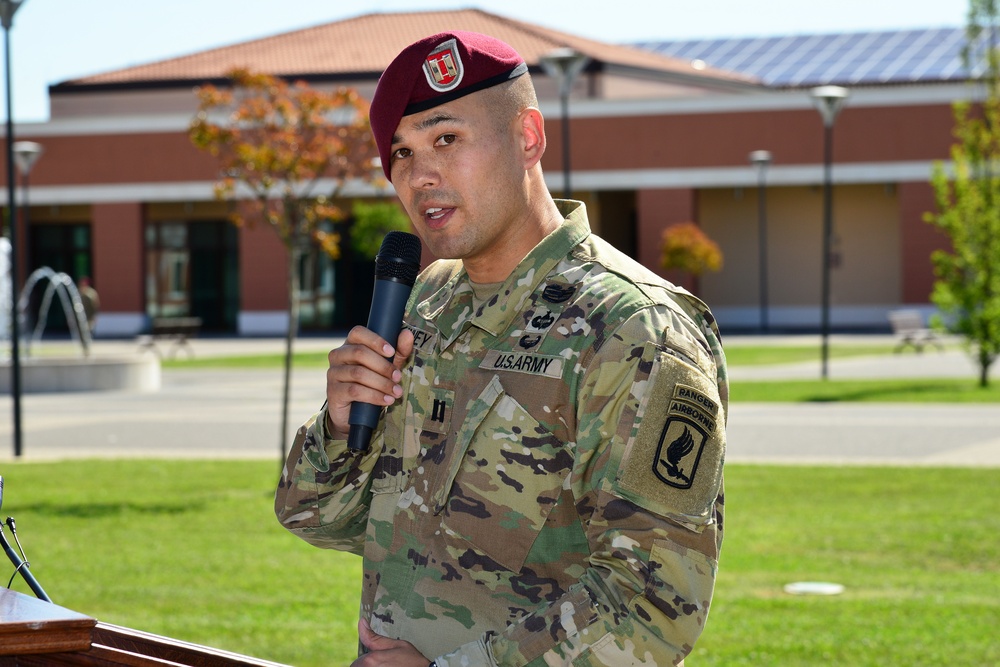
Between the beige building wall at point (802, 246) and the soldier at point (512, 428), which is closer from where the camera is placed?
the soldier at point (512, 428)

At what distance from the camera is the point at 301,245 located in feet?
42.2

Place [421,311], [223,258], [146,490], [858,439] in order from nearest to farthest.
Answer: [421,311] < [146,490] < [858,439] < [223,258]

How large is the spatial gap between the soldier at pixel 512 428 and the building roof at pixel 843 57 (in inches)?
1776

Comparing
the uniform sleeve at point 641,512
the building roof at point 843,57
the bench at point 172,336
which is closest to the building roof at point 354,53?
the building roof at point 843,57

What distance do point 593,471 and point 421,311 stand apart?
62cm

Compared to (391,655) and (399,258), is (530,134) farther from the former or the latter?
(391,655)

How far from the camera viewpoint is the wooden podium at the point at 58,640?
1.71m

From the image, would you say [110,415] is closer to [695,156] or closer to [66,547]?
[66,547]

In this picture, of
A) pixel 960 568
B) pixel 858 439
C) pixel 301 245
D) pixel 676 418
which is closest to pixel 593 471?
pixel 676 418

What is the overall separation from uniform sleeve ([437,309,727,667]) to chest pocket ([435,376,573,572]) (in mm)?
90

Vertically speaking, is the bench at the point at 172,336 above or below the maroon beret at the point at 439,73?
below

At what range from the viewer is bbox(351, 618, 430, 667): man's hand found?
2062mm

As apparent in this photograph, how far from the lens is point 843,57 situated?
166ft

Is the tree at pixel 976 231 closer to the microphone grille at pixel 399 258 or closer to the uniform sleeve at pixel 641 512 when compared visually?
the microphone grille at pixel 399 258
